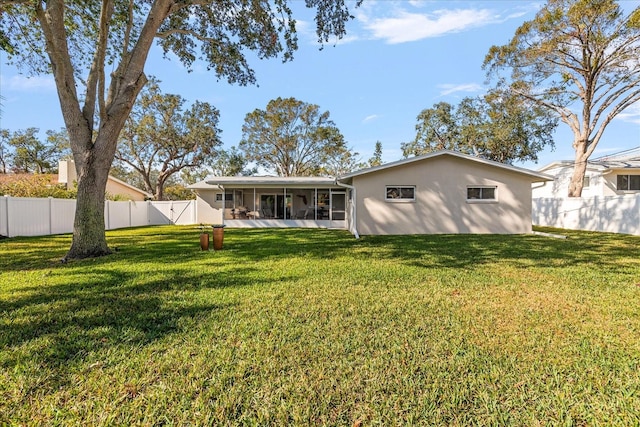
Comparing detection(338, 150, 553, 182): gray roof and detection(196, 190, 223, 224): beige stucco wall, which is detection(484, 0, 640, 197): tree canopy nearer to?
detection(338, 150, 553, 182): gray roof

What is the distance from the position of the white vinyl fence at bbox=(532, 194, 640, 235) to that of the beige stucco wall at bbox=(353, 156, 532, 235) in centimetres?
367

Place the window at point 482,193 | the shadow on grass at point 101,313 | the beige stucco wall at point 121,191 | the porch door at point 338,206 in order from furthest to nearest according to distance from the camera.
Result: the beige stucco wall at point 121,191, the porch door at point 338,206, the window at point 482,193, the shadow on grass at point 101,313

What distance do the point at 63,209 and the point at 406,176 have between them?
49.9 ft

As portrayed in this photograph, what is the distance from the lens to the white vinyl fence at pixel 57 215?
459 inches

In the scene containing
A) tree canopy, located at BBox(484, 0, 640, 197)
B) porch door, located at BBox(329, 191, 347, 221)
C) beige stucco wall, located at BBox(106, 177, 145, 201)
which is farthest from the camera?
beige stucco wall, located at BBox(106, 177, 145, 201)

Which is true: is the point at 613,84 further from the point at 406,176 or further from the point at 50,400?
the point at 50,400

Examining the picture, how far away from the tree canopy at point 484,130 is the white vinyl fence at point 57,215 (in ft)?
72.6

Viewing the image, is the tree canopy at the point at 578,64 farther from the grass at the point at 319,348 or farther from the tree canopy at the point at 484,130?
the grass at the point at 319,348

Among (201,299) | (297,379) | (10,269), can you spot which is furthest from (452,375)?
(10,269)

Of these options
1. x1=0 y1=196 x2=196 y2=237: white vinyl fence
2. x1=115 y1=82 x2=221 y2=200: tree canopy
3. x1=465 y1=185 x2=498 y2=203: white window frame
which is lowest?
x1=0 y1=196 x2=196 y2=237: white vinyl fence

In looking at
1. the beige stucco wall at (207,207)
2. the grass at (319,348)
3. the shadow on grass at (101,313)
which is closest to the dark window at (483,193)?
the grass at (319,348)

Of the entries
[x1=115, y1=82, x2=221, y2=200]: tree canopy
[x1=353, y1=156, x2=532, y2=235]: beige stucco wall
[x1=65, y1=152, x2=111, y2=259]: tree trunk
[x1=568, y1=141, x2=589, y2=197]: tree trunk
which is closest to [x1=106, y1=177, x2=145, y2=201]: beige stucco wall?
[x1=115, y1=82, x2=221, y2=200]: tree canopy

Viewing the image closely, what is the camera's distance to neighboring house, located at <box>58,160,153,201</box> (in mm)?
21883

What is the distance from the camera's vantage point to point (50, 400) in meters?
2.06
